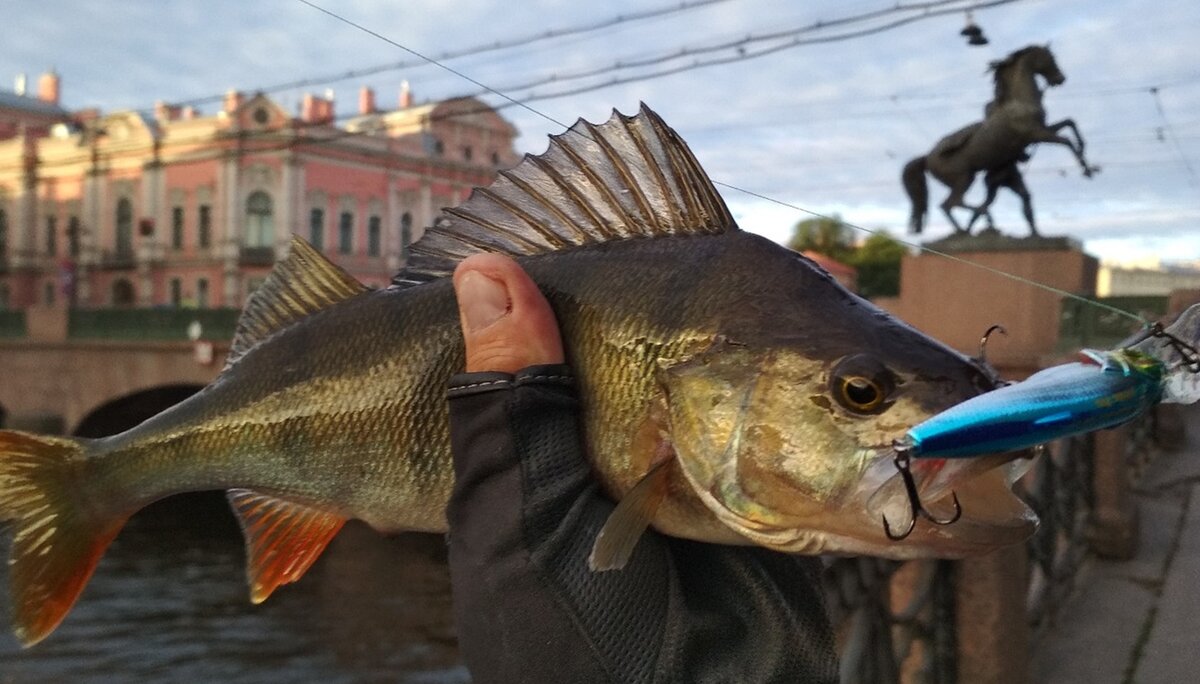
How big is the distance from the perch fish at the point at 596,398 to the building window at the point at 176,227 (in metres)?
37.9

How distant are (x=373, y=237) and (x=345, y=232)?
47.1 inches

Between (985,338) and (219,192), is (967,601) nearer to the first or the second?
(985,338)

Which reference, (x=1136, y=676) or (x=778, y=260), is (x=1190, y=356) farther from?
(x=1136, y=676)

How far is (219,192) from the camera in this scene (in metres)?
34.5

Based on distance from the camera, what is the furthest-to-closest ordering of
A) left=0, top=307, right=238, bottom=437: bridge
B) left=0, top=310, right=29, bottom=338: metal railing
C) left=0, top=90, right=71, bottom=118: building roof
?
left=0, top=90, right=71, bottom=118: building roof → left=0, top=310, right=29, bottom=338: metal railing → left=0, top=307, right=238, bottom=437: bridge

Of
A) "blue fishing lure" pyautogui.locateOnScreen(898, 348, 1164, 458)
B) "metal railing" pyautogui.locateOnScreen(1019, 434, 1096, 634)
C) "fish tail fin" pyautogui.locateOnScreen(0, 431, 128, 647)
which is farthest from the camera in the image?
"metal railing" pyautogui.locateOnScreen(1019, 434, 1096, 634)

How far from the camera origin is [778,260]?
1.34 metres

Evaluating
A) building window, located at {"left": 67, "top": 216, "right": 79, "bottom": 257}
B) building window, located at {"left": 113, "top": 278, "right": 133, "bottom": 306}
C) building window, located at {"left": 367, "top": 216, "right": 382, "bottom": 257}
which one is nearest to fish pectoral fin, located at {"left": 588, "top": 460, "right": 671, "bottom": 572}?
building window, located at {"left": 367, "top": 216, "right": 382, "bottom": 257}

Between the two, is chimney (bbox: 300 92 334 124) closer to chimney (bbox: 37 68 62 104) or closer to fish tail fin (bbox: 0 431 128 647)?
chimney (bbox: 37 68 62 104)

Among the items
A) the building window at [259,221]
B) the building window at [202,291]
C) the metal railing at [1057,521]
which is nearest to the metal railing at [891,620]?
the metal railing at [1057,521]

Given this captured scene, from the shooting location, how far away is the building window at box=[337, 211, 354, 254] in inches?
1384

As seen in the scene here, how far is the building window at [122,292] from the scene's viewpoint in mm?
38188

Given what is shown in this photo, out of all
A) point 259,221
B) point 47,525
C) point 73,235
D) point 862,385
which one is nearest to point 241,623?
point 47,525

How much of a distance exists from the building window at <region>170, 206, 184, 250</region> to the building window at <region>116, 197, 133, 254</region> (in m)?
2.20
